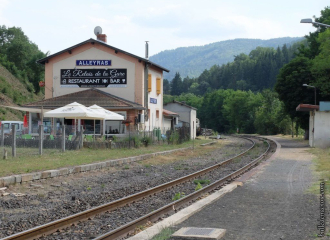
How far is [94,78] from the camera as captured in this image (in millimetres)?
35469

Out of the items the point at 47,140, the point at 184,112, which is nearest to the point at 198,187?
the point at 47,140

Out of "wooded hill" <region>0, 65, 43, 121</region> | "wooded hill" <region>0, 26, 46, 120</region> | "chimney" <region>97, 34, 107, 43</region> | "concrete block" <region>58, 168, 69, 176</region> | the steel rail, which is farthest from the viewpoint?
"wooded hill" <region>0, 26, 46, 120</region>

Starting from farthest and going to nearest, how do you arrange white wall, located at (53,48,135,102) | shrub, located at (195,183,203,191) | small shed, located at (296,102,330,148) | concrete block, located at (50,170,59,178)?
white wall, located at (53,48,135,102) → small shed, located at (296,102,330,148) → concrete block, located at (50,170,59,178) → shrub, located at (195,183,203,191)

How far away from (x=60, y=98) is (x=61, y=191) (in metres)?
21.9

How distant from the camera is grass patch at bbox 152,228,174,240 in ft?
23.0

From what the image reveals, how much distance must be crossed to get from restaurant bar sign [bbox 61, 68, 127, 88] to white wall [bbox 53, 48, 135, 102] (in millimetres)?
233

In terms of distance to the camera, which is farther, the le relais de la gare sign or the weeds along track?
the le relais de la gare sign

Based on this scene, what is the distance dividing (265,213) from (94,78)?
27.7 metres

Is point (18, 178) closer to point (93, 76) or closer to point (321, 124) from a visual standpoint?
point (93, 76)

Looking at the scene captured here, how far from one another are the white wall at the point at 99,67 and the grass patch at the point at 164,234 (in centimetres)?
2766

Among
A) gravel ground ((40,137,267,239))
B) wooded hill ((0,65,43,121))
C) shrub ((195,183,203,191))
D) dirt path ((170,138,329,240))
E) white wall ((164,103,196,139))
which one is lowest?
gravel ground ((40,137,267,239))

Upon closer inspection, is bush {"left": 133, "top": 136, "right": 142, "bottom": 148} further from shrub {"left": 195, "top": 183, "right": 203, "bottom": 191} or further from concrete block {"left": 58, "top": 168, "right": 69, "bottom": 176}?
shrub {"left": 195, "top": 183, "right": 203, "bottom": 191}

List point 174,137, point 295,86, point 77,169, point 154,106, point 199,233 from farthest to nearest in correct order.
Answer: point 295,86, point 154,106, point 174,137, point 77,169, point 199,233

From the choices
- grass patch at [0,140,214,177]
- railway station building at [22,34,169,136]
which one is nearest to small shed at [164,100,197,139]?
railway station building at [22,34,169,136]
